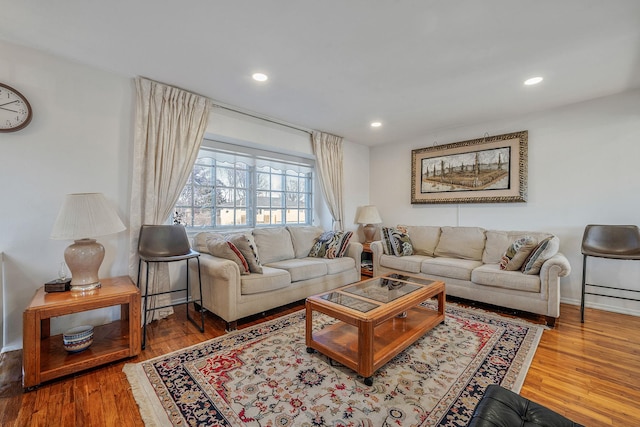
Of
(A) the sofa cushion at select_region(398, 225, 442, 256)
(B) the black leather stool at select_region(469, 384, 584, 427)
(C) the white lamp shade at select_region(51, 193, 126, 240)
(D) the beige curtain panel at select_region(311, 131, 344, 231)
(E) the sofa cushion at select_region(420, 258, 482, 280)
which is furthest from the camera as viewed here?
(D) the beige curtain panel at select_region(311, 131, 344, 231)

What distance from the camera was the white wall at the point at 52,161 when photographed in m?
2.11

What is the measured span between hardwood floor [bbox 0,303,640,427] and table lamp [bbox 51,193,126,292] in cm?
64

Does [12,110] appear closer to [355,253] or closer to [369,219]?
[355,253]

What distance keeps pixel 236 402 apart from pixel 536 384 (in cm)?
188

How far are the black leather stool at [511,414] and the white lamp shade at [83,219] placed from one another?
2.44 meters

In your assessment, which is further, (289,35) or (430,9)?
(289,35)

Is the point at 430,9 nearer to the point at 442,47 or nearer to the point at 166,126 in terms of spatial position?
the point at 442,47

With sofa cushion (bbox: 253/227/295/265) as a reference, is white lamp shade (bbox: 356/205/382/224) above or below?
above

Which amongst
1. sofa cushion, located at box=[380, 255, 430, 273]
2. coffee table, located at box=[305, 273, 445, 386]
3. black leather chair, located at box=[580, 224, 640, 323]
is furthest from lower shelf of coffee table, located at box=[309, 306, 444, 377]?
black leather chair, located at box=[580, 224, 640, 323]

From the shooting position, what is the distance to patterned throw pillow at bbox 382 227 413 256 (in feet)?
12.7

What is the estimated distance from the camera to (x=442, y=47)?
208 centimetres

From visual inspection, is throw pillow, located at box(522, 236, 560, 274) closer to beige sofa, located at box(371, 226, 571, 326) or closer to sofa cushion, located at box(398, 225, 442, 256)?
beige sofa, located at box(371, 226, 571, 326)

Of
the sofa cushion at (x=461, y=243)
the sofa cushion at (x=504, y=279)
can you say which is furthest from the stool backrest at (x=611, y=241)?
the sofa cushion at (x=461, y=243)

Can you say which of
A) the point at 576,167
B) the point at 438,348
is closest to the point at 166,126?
the point at 438,348
